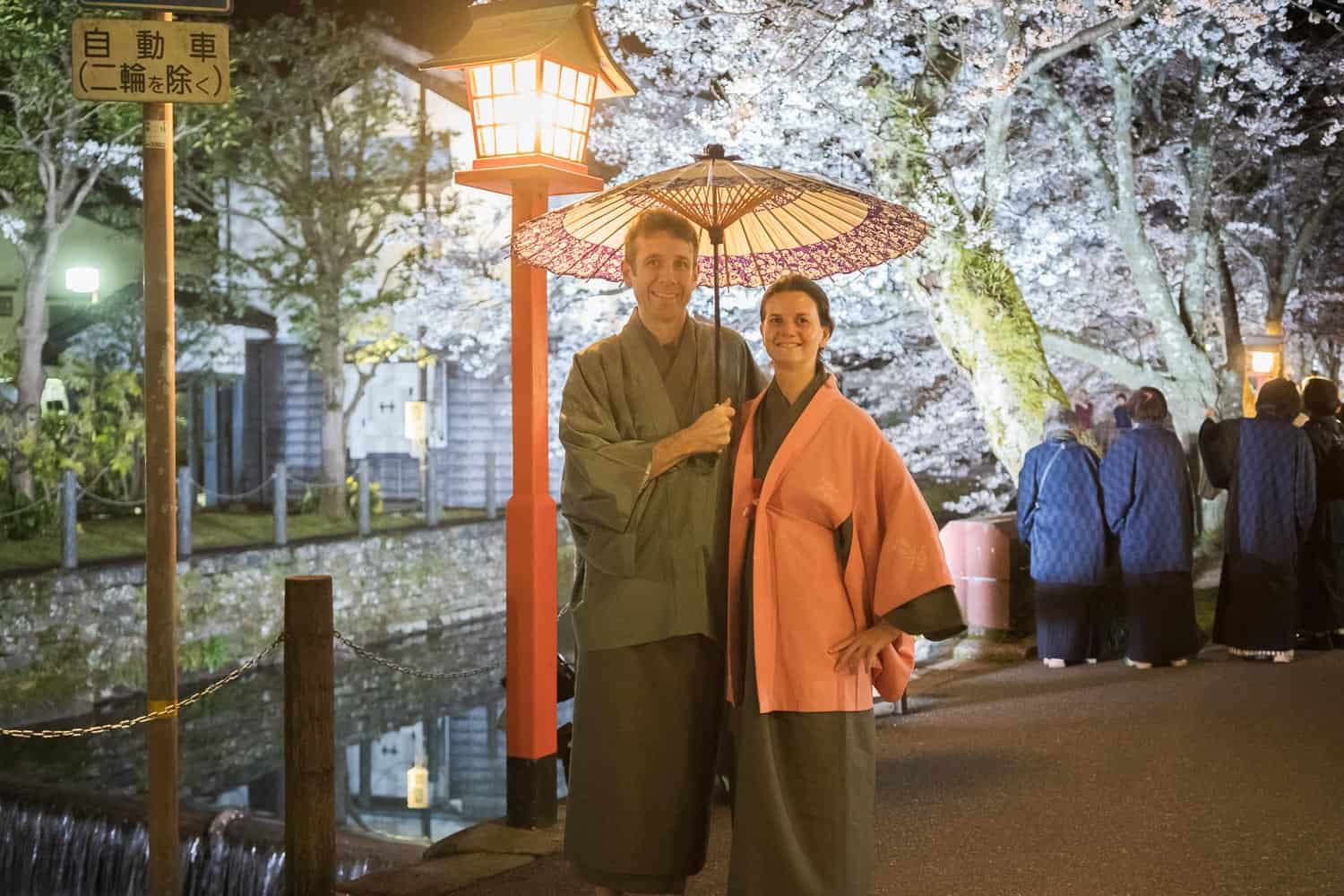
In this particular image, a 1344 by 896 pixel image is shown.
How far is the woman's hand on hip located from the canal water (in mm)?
5627

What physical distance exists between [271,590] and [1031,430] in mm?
10150

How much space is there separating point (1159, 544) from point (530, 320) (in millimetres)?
5706

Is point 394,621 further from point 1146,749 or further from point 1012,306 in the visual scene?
point 1146,749

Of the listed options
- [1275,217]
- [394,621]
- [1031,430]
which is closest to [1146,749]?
[1031,430]

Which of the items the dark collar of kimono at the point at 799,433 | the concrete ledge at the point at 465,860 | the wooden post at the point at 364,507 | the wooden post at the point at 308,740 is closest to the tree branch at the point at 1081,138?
the wooden post at the point at 364,507

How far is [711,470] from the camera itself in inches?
171

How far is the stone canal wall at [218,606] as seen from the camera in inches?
559

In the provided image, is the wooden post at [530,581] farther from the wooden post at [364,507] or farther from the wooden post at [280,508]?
the wooden post at [364,507]

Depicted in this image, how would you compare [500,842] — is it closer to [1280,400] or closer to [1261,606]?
[1261,606]

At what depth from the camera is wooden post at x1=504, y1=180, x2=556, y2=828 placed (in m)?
6.00

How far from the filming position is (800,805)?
3.99m

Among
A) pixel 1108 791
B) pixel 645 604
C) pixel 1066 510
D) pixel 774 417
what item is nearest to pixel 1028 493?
pixel 1066 510

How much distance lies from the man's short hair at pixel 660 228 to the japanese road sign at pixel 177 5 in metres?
1.82

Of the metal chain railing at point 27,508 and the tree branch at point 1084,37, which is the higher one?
the tree branch at point 1084,37
